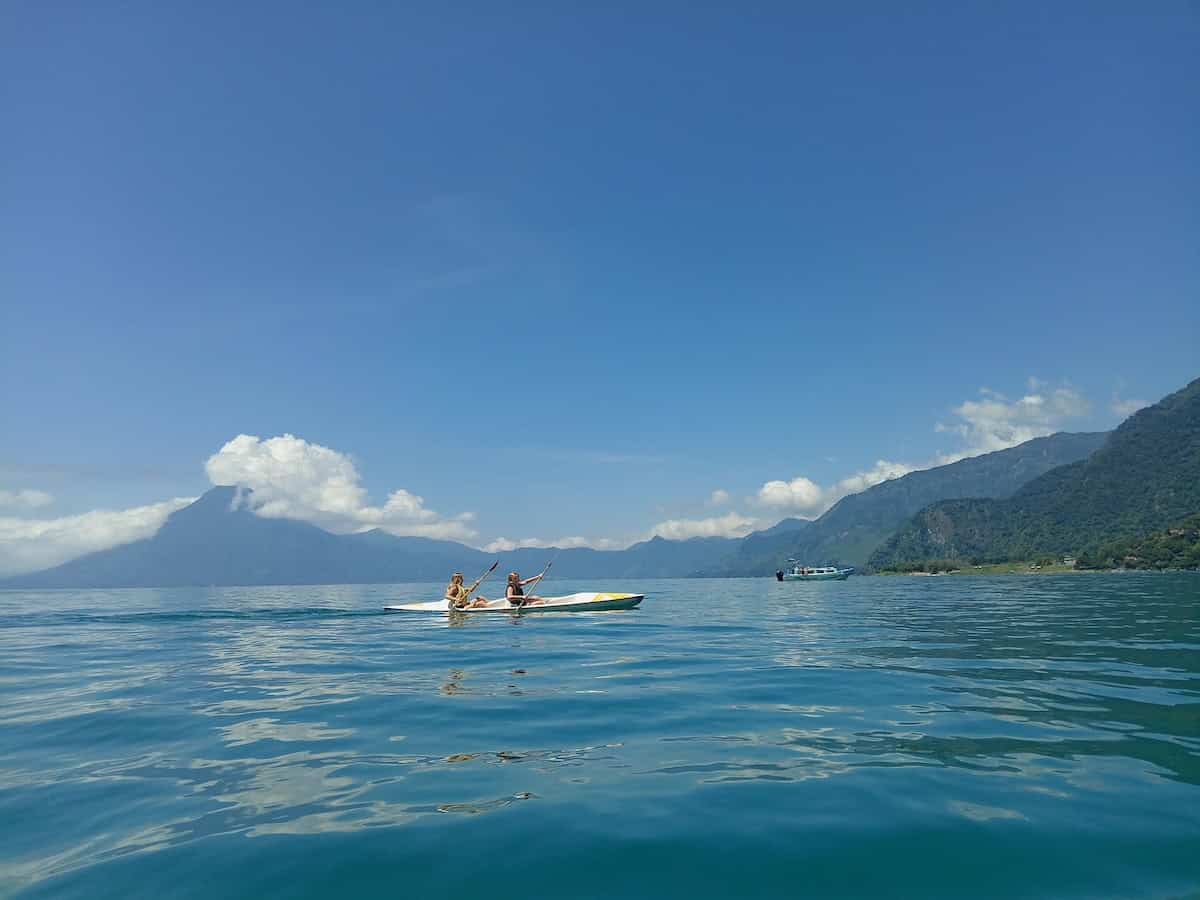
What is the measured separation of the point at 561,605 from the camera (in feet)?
120

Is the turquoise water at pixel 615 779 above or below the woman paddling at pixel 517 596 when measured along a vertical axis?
below

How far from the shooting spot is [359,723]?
1048cm

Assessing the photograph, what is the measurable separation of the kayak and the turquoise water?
19.6 m

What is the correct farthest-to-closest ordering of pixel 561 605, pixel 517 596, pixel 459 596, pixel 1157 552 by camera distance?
pixel 1157 552 → pixel 459 596 → pixel 517 596 → pixel 561 605

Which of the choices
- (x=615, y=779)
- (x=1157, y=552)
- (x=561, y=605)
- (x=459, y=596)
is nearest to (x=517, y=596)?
(x=561, y=605)

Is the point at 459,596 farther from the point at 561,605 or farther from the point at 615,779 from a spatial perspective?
the point at 615,779

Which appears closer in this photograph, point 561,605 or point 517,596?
point 561,605

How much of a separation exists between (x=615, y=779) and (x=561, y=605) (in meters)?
29.6

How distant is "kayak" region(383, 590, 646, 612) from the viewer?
3602 cm

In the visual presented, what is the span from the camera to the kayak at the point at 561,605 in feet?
118

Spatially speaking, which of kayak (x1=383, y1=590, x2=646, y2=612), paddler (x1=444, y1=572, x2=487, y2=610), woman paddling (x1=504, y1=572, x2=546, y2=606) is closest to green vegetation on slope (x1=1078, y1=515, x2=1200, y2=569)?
kayak (x1=383, y1=590, x2=646, y2=612)

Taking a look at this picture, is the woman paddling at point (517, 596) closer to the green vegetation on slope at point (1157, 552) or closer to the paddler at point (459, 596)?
the paddler at point (459, 596)

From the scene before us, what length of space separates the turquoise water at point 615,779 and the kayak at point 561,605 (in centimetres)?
1960

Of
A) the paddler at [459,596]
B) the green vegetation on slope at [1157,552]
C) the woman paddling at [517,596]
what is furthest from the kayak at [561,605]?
the green vegetation on slope at [1157,552]
